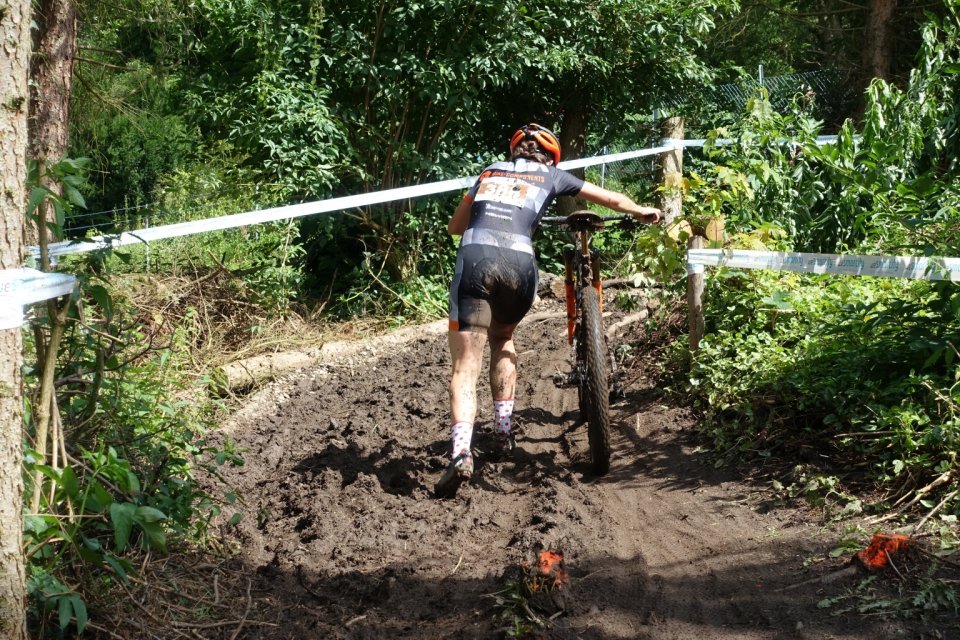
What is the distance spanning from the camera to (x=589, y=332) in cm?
512

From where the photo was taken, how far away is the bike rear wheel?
16.2ft

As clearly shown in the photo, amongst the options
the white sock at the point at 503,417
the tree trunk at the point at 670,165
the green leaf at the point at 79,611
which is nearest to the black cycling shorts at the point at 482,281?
the white sock at the point at 503,417

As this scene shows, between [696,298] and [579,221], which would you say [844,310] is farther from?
[579,221]

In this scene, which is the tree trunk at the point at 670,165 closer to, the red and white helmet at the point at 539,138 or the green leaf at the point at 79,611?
the red and white helmet at the point at 539,138

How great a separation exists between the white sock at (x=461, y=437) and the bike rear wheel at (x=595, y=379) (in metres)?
0.70

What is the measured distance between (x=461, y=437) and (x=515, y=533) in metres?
0.60

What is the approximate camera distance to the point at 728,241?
20.1 ft

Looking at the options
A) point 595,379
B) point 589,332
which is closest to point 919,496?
point 595,379

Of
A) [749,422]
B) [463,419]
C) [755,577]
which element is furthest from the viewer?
[749,422]

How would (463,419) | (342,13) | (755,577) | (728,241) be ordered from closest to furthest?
(755,577) < (463,419) < (728,241) < (342,13)

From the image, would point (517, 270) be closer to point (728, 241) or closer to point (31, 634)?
point (728, 241)

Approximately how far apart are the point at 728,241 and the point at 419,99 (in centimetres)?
430

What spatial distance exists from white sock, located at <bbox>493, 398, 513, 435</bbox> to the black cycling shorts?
1.87 feet

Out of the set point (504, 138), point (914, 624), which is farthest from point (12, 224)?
point (504, 138)
